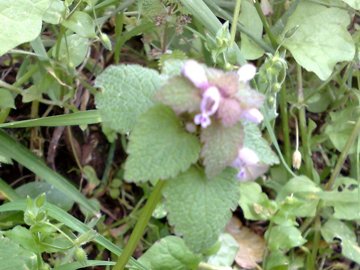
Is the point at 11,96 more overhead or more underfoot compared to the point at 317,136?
more overhead

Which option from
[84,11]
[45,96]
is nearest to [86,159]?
[45,96]

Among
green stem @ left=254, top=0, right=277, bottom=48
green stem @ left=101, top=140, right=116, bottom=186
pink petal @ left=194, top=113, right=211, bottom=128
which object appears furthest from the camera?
green stem @ left=101, top=140, right=116, bottom=186

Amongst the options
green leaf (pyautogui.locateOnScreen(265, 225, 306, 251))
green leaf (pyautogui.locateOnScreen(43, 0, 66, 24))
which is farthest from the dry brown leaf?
green leaf (pyautogui.locateOnScreen(43, 0, 66, 24))

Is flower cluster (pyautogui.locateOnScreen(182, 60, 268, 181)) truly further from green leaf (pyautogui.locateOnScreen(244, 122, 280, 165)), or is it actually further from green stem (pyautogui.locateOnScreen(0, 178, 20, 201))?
green stem (pyautogui.locateOnScreen(0, 178, 20, 201))

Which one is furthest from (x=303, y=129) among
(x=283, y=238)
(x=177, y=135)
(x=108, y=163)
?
(x=177, y=135)

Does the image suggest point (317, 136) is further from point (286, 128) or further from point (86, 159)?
point (86, 159)

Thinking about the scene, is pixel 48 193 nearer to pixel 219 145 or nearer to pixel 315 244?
pixel 315 244
